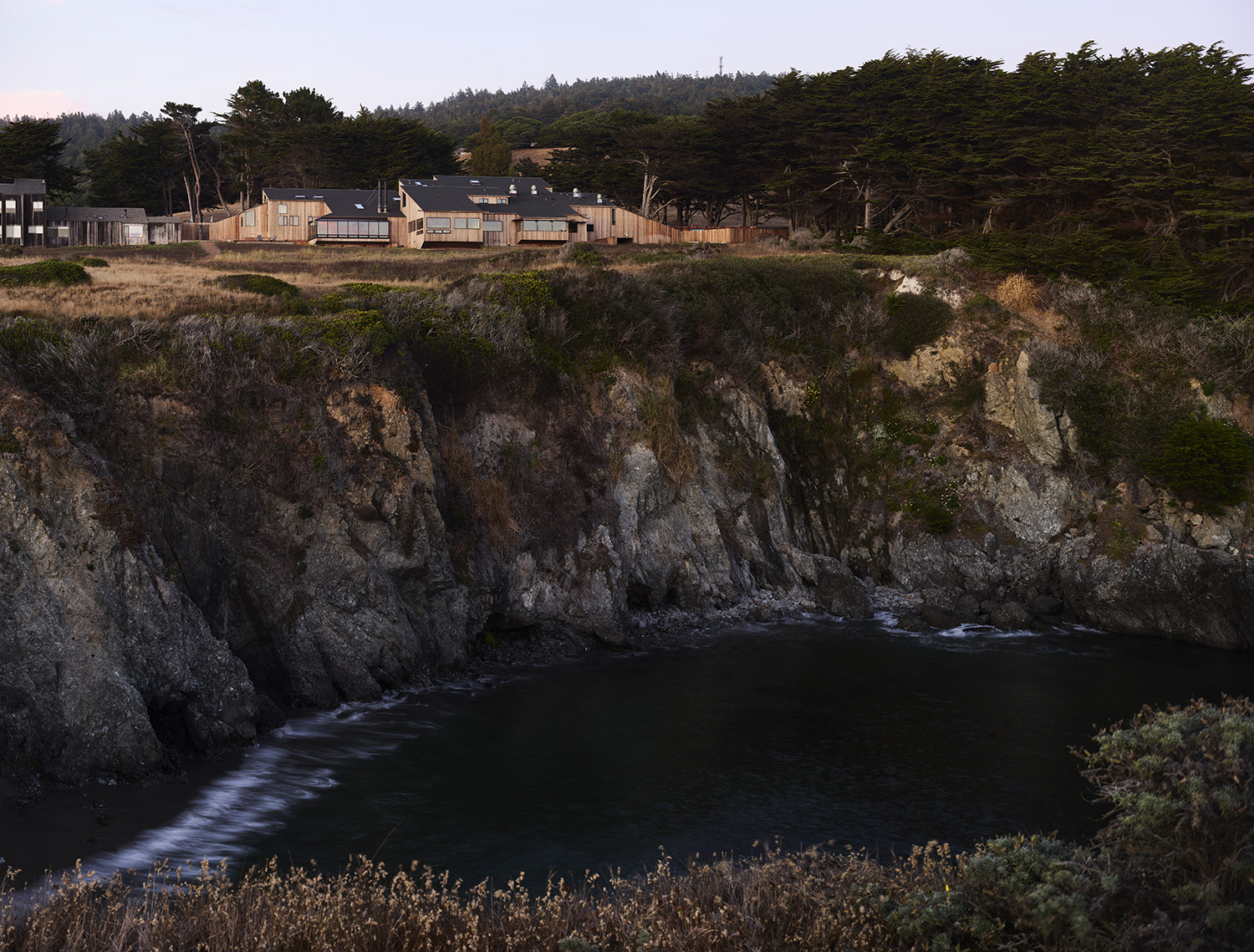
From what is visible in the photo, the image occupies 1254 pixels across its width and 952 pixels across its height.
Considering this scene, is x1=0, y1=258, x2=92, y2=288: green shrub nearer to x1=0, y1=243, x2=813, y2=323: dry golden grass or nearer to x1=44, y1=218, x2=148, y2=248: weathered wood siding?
x1=0, y1=243, x2=813, y2=323: dry golden grass

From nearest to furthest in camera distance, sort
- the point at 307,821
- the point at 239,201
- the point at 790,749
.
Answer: the point at 307,821, the point at 790,749, the point at 239,201

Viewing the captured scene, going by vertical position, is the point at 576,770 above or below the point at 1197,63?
below

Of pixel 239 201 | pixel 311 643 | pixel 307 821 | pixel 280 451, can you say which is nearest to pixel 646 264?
pixel 280 451

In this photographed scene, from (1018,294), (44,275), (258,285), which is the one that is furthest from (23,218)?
(1018,294)

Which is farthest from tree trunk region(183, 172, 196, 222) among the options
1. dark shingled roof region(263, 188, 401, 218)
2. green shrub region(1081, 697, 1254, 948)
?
green shrub region(1081, 697, 1254, 948)

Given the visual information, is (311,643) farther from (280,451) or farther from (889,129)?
(889,129)

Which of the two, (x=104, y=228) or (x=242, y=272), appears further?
(x=104, y=228)

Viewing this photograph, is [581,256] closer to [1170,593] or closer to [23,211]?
[1170,593]
